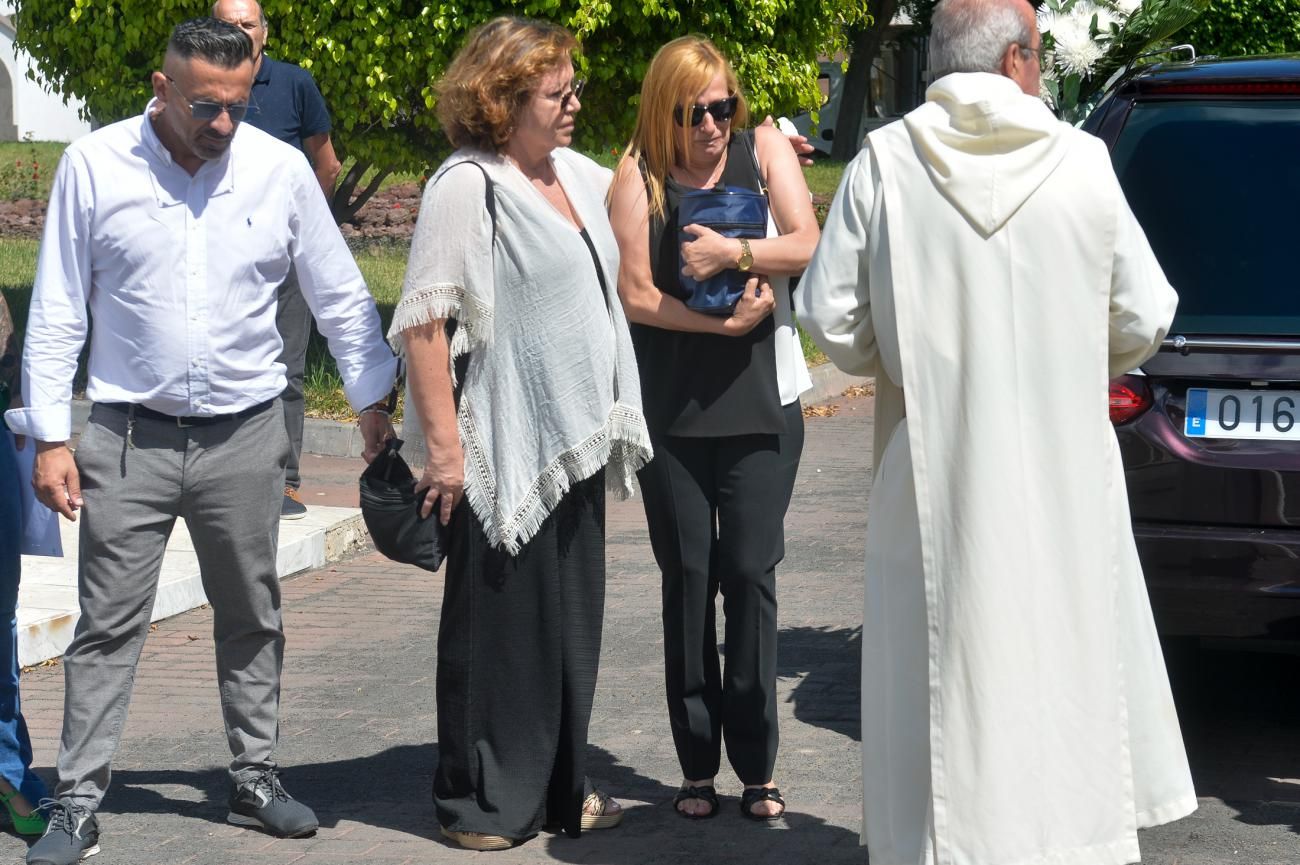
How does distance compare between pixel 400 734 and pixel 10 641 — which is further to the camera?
pixel 400 734

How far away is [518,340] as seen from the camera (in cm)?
430

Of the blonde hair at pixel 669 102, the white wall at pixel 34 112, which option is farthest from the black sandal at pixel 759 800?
the white wall at pixel 34 112

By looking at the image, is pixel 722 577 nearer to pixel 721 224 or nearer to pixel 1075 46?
pixel 721 224

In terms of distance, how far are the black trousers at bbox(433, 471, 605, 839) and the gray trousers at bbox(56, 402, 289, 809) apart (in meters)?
0.49

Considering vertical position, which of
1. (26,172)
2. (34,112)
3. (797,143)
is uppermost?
(797,143)

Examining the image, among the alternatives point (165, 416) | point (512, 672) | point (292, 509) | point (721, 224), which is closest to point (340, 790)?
point (512, 672)

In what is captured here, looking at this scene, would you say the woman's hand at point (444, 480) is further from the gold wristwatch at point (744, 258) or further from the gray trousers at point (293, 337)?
the gray trousers at point (293, 337)

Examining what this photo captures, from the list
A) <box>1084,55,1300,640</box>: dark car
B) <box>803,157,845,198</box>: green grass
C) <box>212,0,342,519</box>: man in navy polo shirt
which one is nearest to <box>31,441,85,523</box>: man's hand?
<box>1084,55,1300,640</box>: dark car

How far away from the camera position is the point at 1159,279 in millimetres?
3627

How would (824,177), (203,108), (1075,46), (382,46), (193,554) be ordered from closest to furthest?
(203,108)
(1075,46)
(193,554)
(382,46)
(824,177)

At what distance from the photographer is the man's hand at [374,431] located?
4461mm

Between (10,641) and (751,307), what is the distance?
2.02 metres

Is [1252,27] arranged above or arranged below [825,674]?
above

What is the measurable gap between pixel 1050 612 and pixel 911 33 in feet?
119
